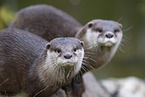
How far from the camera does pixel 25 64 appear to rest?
2.43 m

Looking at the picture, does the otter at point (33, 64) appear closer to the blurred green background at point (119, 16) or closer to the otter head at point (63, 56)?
the otter head at point (63, 56)

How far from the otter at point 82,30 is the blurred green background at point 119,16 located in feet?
5.81

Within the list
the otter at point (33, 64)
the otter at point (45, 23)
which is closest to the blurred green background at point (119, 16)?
the otter at point (45, 23)

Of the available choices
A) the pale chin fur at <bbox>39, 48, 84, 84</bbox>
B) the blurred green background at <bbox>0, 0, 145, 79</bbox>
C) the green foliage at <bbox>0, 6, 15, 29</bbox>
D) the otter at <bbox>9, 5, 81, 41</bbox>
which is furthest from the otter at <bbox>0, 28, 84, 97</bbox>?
the blurred green background at <bbox>0, 0, 145, 79</bbox>

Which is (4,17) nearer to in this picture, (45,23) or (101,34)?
(45,23)

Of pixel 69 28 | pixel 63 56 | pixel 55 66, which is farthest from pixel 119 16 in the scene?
pixel 63 56

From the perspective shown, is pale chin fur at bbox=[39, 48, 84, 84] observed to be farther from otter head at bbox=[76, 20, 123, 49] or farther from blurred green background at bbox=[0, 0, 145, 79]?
blurred green background at bbox=[0, 0, 145, 79]

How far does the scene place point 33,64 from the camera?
240cm

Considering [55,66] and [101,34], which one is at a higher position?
[101,34]

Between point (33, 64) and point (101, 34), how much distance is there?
88cm

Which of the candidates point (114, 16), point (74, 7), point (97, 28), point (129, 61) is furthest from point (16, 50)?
point (129, 61)

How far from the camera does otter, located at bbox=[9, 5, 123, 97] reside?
8.83ft

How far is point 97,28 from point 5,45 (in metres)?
1.12

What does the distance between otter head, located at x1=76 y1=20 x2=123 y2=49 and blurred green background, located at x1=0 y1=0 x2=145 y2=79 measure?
8.97 ft
